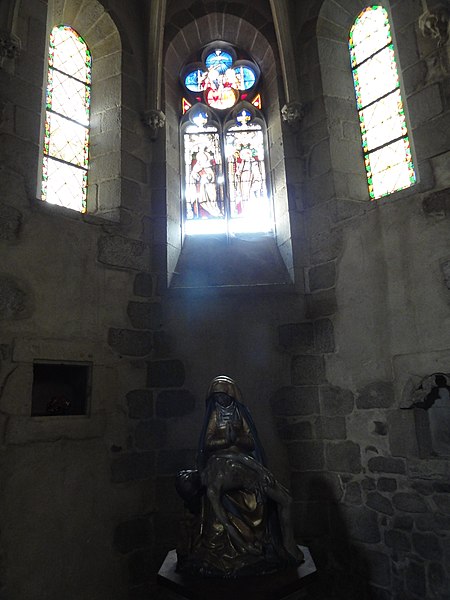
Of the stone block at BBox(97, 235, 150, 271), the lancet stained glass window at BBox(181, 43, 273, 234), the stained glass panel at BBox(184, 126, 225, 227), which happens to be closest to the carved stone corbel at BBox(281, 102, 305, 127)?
the lancet stained glass window at BBox(181, 43, 273, 234)

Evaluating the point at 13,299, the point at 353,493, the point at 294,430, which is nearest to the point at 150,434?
the point at 294,430

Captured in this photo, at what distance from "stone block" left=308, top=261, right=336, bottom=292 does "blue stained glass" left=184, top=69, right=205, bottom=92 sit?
2.64 m

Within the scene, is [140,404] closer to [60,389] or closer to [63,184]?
[60,389]

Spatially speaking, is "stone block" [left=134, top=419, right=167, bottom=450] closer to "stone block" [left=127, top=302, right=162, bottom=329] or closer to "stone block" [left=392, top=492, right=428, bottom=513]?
"stone block" [left=127, top=302, right=162, bottom=329]

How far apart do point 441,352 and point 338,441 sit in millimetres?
1129

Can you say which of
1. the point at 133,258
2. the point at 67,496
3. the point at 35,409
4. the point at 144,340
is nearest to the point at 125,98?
the point at 133,258

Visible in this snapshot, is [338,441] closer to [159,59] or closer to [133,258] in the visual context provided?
[133,258]

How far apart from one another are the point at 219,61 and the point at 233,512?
4.89 meters

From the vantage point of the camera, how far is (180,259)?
4777mm

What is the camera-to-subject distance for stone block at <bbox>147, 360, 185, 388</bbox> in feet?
13.8

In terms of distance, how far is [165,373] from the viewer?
425 centimetres

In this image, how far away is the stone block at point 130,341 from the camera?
13.3 feet

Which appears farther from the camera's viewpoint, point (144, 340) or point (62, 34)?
point (62, 34)

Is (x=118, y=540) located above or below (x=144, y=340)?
below
